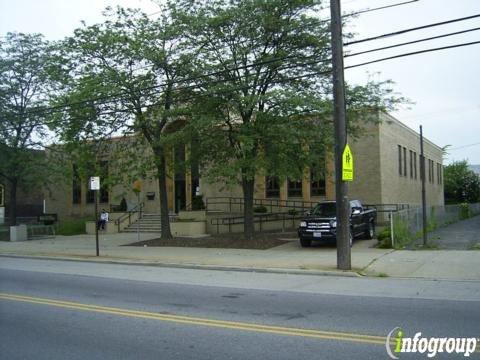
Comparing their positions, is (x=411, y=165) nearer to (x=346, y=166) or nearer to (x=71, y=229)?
(x=71, y=229)

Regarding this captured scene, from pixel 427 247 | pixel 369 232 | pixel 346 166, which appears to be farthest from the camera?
pixel 369 232

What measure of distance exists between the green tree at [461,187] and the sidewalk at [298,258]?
40.1 m

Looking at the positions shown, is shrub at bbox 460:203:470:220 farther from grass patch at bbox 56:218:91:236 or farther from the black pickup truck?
grass patch at bbox 56:218:91:236

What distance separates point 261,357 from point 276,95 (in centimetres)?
1222

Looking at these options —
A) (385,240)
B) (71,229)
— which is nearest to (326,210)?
(385,240)

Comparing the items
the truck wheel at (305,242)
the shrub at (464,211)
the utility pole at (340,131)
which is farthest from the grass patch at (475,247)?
the shrub at (464,211)

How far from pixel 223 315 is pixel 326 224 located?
433 inches

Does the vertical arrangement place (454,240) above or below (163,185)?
below

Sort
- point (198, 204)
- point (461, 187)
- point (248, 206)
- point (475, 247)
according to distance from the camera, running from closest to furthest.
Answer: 1. point (475, 247)
2. point (248, 206)
3. point (198, 204)
4. point (461, 187)

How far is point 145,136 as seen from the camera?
879 inches

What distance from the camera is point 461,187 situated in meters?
57.0

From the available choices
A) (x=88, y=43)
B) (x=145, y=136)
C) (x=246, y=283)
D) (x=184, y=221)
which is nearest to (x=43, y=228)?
(x=184, y=221)

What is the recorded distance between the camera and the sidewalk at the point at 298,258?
13.4 meters

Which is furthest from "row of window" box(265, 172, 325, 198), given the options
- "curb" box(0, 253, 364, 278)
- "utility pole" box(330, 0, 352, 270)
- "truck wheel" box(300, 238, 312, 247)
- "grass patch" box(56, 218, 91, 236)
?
"utility pole" box(330, 0, 352, 270)
